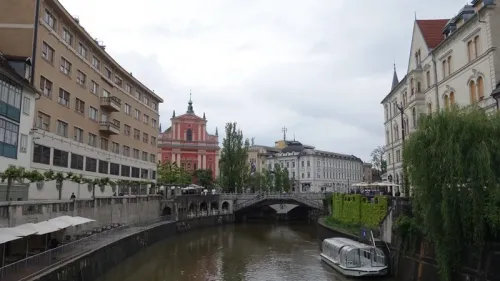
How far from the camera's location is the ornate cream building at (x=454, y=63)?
33.9 metres

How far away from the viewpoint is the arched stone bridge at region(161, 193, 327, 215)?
7736 centimetres

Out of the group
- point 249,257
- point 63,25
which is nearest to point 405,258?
point 249,257

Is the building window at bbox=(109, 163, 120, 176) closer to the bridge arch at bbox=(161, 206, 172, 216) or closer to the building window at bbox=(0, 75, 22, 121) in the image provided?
the bridge arch at bbox=(161, 206, 172, 216)

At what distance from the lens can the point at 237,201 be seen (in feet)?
281

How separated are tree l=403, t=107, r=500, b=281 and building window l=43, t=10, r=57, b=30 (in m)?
34.7

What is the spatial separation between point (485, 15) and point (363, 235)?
20340 millimetres

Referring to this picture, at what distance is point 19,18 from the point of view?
38.0 meters

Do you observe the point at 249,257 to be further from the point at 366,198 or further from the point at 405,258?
the point at 405,258

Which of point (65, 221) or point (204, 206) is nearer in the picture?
point (65, 221)

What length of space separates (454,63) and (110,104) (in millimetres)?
39463

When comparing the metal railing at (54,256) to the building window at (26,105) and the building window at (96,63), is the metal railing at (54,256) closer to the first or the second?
the building window at (26,105)

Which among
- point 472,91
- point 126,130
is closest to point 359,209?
point 472,91

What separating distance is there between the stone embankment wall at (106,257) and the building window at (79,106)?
1546 cm

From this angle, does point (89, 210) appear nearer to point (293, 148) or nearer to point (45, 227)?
point (45, 227)
